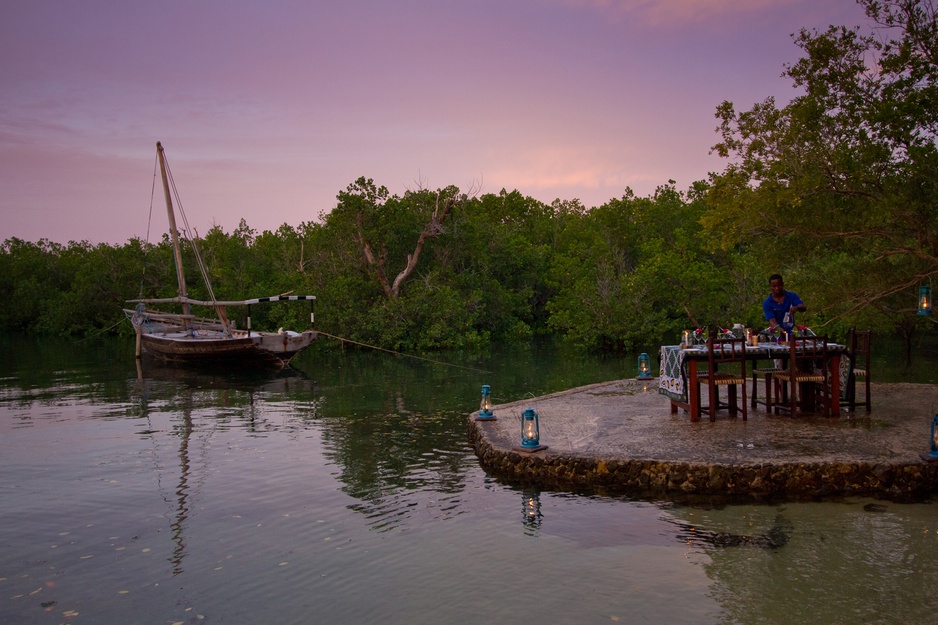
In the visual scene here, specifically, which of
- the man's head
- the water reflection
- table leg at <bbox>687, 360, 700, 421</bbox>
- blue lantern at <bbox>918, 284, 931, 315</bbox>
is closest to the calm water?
the water reflection

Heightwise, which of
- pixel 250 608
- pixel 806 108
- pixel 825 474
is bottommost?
pixel 250 608

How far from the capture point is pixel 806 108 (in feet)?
47.6

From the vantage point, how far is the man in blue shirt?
12008mm

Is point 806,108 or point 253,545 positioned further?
point 806,108

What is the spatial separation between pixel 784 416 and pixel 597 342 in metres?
22.2

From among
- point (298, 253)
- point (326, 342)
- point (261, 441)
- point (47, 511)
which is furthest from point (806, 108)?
point (298, 253)

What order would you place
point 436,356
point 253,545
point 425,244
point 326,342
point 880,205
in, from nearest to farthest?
point 253,545, point 880,205, point 436,356, point 326,342, point 425,244

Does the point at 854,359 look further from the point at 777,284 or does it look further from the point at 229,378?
the point at 229,378

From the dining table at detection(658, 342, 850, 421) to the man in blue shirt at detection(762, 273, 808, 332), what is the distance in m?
0.73

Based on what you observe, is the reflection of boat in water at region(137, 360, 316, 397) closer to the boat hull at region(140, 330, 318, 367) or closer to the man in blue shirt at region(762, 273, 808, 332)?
the boat hull at region(140, 330, 318, 367)

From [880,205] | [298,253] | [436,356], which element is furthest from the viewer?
[298,253]

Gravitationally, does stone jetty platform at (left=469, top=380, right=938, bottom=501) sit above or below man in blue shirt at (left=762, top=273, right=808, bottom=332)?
below

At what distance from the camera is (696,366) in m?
11.2

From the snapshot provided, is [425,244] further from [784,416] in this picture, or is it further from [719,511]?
[719,511]
